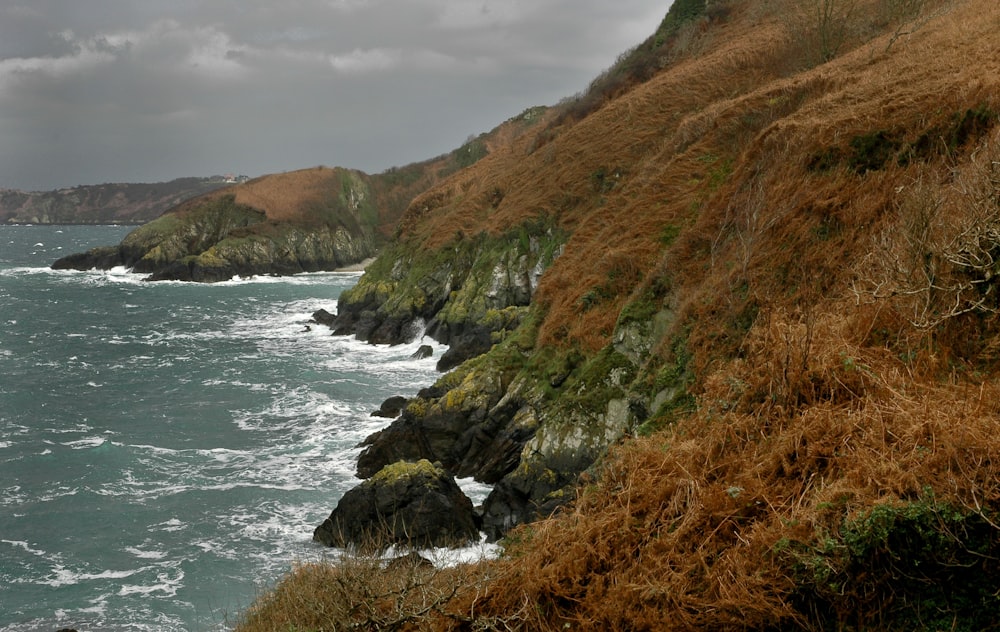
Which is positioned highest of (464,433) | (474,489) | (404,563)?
(404,563)

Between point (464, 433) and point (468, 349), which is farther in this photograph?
point (468, 349)

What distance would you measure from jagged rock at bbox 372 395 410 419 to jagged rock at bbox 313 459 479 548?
9.66 m

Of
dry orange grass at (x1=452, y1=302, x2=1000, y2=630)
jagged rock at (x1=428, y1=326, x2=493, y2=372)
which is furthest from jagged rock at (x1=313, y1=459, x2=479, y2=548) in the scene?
jagged rock at (x1=428, y1=326, x2=493, y2=372)

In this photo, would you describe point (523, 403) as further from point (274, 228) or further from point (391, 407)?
point (274, 228)

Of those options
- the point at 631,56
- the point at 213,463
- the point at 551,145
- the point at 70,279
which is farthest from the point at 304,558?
the point at 70,279

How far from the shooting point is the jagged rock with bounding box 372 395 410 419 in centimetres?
2808

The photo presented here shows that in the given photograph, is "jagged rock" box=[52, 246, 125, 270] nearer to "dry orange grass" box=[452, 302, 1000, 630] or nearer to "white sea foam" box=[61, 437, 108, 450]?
"white sea foam" box=[61, 437, 108, 450]

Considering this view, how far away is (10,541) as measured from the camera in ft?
63.2

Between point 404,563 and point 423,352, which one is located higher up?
point 423,352

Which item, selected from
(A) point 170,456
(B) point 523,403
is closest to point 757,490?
(B) point 523,403

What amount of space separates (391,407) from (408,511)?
11341mm

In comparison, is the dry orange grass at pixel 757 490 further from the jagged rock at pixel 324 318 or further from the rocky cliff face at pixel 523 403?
the jagged rock at pixel 324 318

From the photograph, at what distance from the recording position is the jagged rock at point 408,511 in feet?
55.3

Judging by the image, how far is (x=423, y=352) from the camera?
38000 mm
